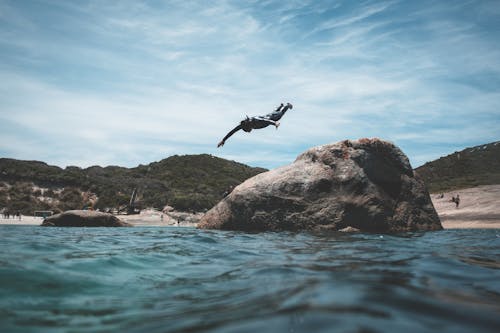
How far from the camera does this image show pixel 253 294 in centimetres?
246

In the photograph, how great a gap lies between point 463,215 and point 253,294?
22.7 meters

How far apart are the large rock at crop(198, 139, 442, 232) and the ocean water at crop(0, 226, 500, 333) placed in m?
5.46

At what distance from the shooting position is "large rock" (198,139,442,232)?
971 cm

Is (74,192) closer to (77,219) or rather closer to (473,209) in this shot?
(77,219)

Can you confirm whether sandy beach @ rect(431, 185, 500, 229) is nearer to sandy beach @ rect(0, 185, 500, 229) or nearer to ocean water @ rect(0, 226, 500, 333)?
sandy beach @ rect(0, 185, 500, 229)

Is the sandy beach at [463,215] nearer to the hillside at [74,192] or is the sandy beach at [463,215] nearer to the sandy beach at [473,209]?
the sandy beach at [473,209]

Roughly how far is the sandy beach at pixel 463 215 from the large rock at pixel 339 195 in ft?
28.0

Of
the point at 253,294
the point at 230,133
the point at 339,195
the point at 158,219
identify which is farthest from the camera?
the point at 158,219

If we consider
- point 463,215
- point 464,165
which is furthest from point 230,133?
point 464,165

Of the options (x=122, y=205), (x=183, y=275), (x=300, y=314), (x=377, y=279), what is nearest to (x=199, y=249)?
(x=183, y=275)

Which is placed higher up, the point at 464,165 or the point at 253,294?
the point at 464,165

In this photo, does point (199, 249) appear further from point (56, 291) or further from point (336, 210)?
point (336, 210)

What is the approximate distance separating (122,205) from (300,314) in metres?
41.2

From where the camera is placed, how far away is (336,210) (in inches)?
383
